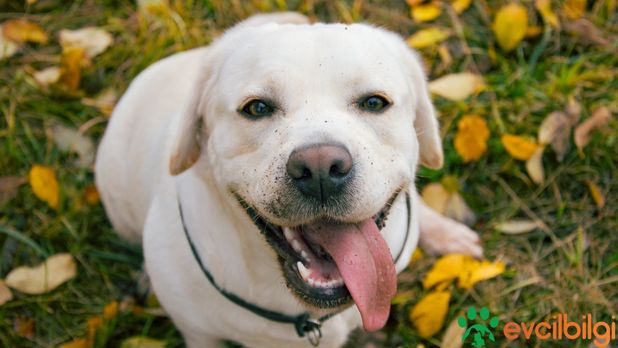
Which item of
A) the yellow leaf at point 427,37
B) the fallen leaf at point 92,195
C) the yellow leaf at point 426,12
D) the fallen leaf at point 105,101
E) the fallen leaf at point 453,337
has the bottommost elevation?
the fallen leaf at point 453,337

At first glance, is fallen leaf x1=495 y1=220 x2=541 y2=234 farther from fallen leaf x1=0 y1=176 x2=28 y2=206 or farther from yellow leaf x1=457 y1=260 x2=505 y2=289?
fallen leaf x1=0 y1=176 x2=28 y2=206

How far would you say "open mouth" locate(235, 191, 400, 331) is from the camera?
2.16 meters

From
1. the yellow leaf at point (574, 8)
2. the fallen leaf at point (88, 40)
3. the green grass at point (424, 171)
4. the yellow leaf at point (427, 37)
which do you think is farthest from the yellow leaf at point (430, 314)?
the fallen leaf at point (88, 40)

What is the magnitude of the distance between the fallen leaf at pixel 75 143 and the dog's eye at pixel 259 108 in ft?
5.88

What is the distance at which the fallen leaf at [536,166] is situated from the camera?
3408 mm

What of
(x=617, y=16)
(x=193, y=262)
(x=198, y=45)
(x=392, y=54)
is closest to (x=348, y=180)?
(x=392, y=54)

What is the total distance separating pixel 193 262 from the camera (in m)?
2.46

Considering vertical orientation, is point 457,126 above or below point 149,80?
below

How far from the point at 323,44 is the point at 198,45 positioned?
1994 mm

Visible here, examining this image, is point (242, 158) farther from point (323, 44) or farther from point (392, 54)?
point (392, 54)

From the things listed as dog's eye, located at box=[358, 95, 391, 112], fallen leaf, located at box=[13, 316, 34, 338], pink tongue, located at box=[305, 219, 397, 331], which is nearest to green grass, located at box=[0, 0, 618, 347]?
fallen leaf, located at box=[13, 316, 34, 338]

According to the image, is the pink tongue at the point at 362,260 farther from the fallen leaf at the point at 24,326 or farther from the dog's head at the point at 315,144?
the fallen leaf at the point at 24,326

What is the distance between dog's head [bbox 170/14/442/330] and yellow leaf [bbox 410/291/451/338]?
0.75 metres

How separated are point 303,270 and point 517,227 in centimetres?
154
